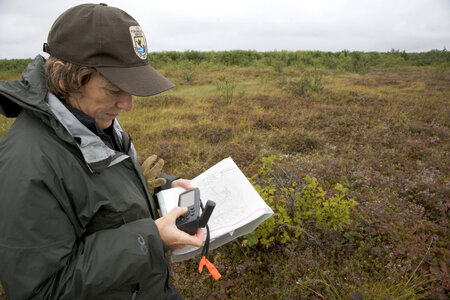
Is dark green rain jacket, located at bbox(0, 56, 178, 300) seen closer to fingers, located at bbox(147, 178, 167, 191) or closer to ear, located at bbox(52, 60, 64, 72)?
ear, located at bbox(52, 60, 64, 72)

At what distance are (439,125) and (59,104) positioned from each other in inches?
288

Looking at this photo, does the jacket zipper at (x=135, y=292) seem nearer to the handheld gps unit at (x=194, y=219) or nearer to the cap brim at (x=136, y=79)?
the handheld gps unit at (x=194, y=219)

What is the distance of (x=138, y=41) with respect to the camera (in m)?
1.18

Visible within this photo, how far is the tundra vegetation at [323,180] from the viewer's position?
2.30m

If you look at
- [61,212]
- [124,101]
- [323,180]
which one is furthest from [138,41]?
[323,180]

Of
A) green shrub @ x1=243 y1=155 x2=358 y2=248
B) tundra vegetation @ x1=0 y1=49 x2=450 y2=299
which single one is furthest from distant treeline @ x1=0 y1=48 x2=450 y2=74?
green shrub @ x1=243 y1=155 x2=358 y2=248

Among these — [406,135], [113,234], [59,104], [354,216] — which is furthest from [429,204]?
[59,104]

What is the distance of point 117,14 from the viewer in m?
1.10

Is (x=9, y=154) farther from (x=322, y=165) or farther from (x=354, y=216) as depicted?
(x=322, y=165)

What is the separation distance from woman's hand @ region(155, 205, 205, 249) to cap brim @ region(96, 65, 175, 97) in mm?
540

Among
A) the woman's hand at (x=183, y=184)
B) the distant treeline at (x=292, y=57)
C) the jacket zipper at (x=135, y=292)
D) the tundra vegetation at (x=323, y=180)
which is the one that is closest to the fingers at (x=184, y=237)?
the jacket zipper at (x=135, y=292)

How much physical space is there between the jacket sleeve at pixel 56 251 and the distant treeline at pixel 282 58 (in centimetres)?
2093

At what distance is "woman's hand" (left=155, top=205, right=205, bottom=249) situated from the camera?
1.16 metres

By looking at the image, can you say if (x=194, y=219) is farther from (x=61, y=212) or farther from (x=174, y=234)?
(x=61, y=212)
